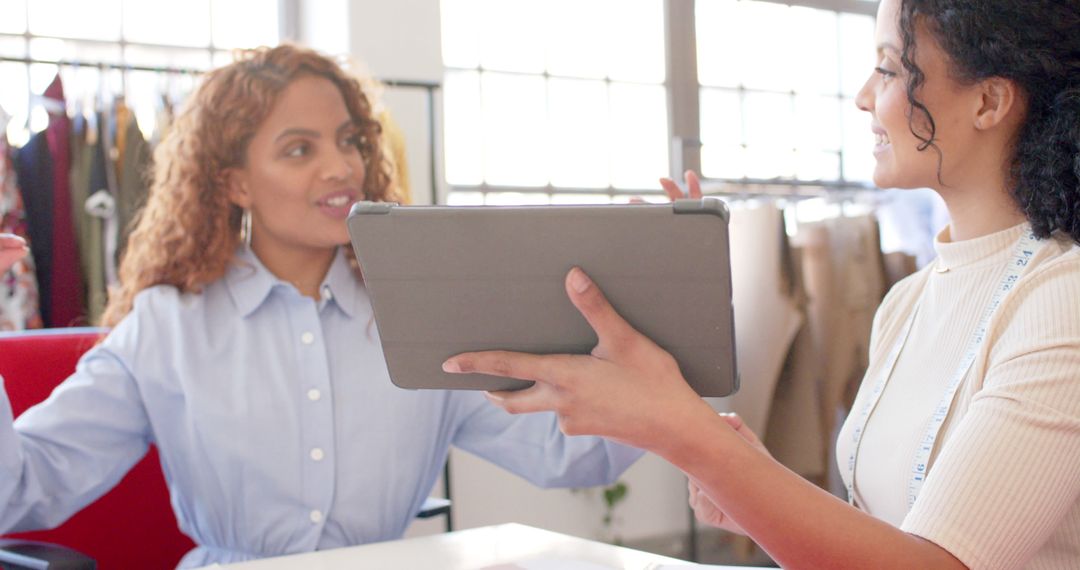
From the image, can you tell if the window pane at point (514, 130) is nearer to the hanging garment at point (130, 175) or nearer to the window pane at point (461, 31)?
the window pane at point (461, 31)

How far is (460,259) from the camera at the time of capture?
102 centimetres

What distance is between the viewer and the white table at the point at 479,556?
1.29 meters

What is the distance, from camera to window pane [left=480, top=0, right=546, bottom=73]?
13.0 ft

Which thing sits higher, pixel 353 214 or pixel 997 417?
pixel 353 214

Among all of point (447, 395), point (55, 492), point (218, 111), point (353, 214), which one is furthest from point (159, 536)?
point (353, 214)

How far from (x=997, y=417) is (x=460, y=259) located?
0.51m

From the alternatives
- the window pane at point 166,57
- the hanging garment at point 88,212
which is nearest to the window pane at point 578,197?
the window pane at point 166,57

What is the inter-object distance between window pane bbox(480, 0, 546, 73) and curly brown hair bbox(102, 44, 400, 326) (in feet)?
6.56

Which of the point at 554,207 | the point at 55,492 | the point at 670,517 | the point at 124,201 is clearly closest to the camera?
the point at 554,207

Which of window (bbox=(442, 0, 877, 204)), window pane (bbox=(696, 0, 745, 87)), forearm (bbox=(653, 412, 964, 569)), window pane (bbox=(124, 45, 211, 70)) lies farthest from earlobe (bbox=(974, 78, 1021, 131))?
window pane (bbox=(696, 0, 745, 87))

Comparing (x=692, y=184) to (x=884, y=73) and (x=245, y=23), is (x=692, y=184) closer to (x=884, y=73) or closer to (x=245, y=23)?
(x=884, y=73)

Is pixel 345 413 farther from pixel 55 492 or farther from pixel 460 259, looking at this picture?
pixel 460 259

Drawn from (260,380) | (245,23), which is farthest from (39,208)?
(260,380)

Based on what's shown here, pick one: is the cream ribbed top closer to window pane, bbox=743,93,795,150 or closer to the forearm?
the forearm
